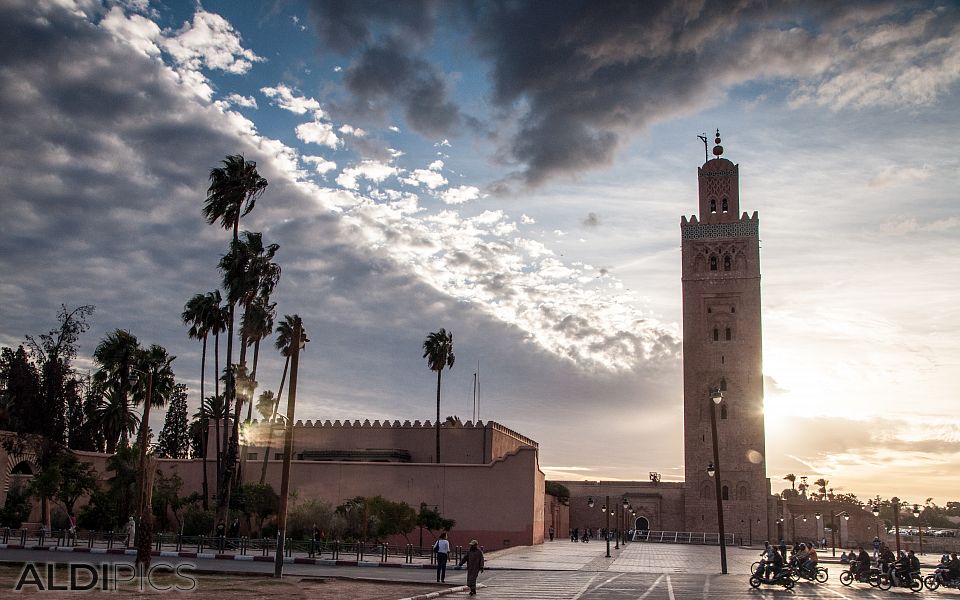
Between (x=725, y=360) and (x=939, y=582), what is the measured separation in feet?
148

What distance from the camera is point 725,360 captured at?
2734 inches

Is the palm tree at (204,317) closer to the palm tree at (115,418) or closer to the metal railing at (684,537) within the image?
the palm tree at (115,418)


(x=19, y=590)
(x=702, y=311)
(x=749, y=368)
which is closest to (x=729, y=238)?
(x=702, y=311)

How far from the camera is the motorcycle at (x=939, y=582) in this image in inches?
967

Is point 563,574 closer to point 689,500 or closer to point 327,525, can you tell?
point 327,525

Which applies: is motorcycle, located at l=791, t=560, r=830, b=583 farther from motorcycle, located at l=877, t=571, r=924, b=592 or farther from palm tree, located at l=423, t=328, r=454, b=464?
palm tree, located at l=423, t=328, r=454, b=464

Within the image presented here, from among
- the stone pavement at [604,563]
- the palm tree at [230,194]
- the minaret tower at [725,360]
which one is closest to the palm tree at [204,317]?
the palm tree at [230,194]

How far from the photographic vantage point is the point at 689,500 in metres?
67.9

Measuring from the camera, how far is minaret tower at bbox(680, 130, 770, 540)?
6662 cm

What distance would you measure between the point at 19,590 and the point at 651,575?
19.0 metres

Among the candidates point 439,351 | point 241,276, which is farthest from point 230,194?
point 439,351

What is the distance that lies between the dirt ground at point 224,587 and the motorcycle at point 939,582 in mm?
15491

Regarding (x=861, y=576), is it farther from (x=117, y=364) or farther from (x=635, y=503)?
(x=635, y=503)

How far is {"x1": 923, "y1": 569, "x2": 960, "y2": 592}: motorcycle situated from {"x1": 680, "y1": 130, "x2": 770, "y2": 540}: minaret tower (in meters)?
39.6
